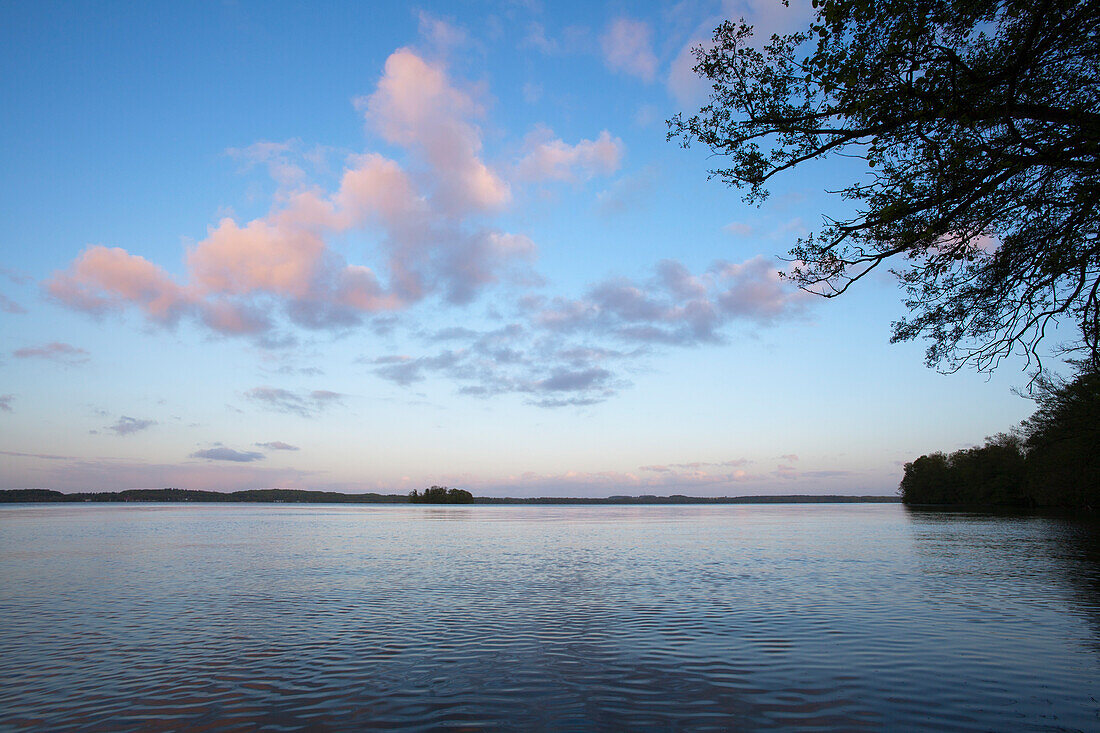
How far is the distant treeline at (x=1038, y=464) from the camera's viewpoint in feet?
142

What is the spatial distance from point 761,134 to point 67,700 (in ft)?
48.9

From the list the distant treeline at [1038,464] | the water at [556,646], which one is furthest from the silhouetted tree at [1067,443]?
the water at [556,646]

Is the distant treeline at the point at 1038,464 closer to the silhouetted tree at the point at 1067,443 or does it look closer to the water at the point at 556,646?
the silhouetted tree at the point at 1067,443

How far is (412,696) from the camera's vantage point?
9.80 metres

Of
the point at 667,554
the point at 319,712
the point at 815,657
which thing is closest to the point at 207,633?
the point at 319,712

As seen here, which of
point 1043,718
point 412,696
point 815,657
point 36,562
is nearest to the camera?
point 1043,718

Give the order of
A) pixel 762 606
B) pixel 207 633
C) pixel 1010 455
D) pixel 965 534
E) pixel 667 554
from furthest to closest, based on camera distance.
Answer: pixel 1010 455
pixel 965 534
pixel 667 554
pixel 762 606
pixel 207 633

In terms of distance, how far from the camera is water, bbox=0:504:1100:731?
9.03 metres

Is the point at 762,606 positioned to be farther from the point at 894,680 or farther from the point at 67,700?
the point at 67,700

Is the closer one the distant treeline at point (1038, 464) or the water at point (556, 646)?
the water at point (556, 646)

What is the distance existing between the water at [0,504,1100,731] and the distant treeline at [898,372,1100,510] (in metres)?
6.41

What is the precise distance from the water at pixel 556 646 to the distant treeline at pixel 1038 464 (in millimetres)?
6413

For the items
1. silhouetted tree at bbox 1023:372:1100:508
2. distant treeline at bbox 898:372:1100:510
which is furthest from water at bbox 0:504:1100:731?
silhouetted tree at bbox 1023:372:1100:508

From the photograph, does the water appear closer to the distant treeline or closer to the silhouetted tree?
the distant treeline
